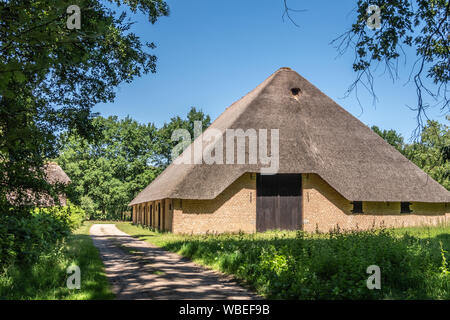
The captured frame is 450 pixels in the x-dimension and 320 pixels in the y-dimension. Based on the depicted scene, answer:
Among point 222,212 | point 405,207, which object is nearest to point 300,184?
point 222,212

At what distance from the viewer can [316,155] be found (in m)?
24.1

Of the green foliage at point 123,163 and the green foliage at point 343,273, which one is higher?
the green foliage at point 123,163

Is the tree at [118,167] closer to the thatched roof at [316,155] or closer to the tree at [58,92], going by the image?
the thatched roof at [316,155]

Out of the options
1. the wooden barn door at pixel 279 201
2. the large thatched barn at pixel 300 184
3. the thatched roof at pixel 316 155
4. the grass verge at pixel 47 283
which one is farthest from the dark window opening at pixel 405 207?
the grass verge at pixel 47 283

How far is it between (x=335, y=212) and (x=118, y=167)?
41.2m

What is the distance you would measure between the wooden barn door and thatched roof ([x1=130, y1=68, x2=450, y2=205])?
4.17 ft

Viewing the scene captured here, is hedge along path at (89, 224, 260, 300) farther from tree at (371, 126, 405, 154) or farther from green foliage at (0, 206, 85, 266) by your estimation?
tree at (371, 126, 405, 154)

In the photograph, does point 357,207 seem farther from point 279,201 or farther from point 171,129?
point 171,129

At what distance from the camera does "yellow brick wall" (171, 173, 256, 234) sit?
21.6 m

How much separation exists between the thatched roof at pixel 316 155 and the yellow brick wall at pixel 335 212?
94cm

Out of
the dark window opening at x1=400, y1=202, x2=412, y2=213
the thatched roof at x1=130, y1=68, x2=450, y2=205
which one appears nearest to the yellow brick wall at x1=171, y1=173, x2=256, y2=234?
the thatched roof at x1=130, y1=68, x2=450, y2=205

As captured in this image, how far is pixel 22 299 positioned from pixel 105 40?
816cm

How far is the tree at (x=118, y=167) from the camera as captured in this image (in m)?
56.3

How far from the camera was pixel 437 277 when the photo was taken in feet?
23.4
